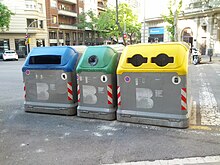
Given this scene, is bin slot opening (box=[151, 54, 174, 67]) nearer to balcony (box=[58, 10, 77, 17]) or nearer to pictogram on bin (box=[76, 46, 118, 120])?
pictogram on bin (box=[76, 46, 118, 120])

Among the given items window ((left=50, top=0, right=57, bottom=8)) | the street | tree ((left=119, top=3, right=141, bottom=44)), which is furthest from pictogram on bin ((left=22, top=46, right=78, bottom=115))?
window ((left=50, top=0, right=57, bottom=8))

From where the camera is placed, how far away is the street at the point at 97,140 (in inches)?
137

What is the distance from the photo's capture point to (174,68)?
4.34 meters

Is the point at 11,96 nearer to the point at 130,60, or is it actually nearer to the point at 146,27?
the point at 130,60

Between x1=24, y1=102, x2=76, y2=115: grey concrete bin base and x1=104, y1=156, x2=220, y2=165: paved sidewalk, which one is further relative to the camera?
x1=24, y1=102, x2=76, y2=115: grey concrete bin base

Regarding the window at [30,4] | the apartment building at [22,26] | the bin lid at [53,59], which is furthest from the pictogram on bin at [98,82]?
the window at [30,4]

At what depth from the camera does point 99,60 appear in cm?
503

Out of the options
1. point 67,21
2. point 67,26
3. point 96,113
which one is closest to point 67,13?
point 67,21

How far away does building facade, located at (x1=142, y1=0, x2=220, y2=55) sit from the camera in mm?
21797

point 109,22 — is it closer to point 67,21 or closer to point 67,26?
point 67,26

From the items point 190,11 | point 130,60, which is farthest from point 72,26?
point 130,60

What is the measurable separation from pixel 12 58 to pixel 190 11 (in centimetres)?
2220

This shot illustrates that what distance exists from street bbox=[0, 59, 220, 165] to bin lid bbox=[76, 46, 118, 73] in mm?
1168

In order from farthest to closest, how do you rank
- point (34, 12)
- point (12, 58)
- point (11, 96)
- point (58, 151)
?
point (34, 12), point (12, 58), point (11, 96), point (58, 151)
